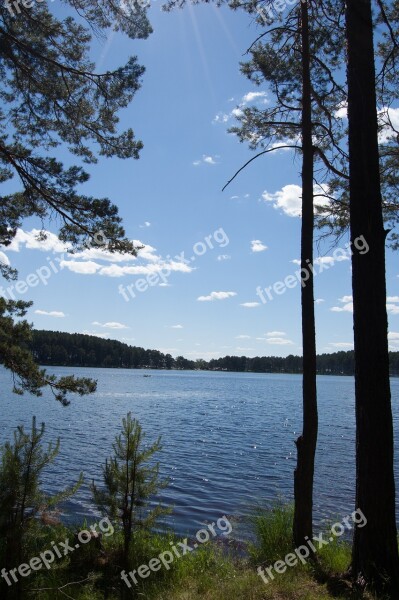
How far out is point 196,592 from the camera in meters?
5.17

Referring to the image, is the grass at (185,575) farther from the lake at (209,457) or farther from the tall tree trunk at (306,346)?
the lake at (209,457)

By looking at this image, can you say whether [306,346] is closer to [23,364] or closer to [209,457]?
[23,364]

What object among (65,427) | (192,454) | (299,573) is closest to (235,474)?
(192,454)

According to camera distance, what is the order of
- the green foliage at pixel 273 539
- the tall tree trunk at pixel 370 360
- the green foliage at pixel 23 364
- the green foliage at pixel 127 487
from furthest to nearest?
the green foliage at pixel 23 364, the green foliage at pixel 273 539, the green foliage at pixel 127 487, the tall tree trunk at pixel 370 360

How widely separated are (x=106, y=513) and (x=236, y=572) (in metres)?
1.81

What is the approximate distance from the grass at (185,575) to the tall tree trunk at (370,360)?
1.67ft

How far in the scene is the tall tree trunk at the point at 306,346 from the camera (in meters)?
6.79

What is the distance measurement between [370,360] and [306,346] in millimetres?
1800

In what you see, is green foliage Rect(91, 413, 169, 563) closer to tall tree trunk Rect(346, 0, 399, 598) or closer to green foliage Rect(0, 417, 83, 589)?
green foliage Rect(0, 417, 83, 589)

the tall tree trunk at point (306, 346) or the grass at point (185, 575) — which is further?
the tall tree trunk at point (306, 346)

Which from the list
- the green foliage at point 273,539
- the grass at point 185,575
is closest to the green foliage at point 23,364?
the grass at point 185,575

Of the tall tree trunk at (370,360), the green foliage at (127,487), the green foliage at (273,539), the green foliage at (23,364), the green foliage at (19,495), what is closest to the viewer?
the green foliage at (19,495)

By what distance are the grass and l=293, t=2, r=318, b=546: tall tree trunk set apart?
61 cm

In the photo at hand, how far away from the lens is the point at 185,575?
5797 millimetres
